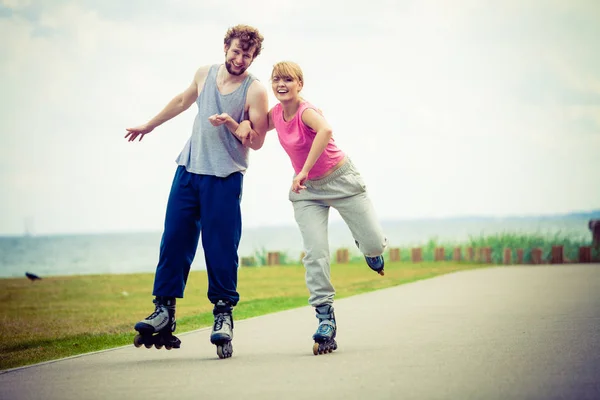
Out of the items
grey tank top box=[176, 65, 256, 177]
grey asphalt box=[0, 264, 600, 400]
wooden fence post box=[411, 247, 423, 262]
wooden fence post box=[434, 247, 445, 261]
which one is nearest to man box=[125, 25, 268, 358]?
grey tank top box=[176, 65, 256, 177]

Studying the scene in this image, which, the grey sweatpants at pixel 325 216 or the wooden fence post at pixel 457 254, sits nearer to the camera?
the grey sweatpants at pixel 325 216

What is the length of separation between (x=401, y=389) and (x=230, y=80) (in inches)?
105

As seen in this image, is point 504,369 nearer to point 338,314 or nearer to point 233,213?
point 233,213

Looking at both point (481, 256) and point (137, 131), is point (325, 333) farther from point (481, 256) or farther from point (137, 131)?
point (481, 256)

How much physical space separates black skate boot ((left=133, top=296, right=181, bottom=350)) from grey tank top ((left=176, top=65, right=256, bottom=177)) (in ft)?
3.05

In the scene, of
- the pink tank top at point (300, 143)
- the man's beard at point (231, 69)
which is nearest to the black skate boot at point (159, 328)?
the pink tank top at point (300, 143)

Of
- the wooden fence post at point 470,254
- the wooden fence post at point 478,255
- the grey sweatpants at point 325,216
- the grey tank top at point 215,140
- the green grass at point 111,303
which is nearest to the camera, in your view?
the grey tank top at point 215,140

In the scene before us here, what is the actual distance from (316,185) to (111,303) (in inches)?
279

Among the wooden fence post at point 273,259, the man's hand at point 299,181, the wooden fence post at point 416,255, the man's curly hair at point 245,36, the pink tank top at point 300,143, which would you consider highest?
the man's curly hair at point 245,36

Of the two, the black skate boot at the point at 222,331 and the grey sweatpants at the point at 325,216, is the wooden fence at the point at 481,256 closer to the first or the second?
the grey sweatpants at the point at 325,216

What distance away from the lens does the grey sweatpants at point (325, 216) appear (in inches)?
253

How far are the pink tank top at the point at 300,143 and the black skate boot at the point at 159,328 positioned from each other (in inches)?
50.8

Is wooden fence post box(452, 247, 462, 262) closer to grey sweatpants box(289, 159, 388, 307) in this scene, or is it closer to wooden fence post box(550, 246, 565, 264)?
wooden fence post box(550, 246, 565, 264)

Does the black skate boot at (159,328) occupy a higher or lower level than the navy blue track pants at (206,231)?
lower
